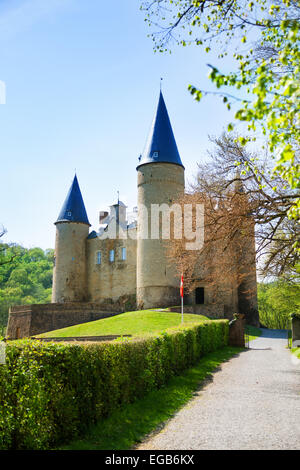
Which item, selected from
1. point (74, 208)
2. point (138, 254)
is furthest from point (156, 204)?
point (74, 208)

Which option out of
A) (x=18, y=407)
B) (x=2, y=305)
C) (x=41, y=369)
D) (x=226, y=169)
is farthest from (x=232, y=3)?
(x=2, y=305)

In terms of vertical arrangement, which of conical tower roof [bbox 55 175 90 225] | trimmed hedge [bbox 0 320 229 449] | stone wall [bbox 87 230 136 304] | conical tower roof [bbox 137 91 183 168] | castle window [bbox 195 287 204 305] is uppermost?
conical tower roof [bbox 137 91 183 168]

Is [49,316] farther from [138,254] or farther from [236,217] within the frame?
[236,217]

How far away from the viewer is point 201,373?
11.9 metres

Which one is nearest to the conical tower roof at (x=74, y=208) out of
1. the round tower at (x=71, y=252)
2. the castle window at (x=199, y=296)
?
the round tower at (x=71, y=252)

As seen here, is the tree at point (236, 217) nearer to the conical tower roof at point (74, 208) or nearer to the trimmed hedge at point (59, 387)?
the trimmed hedge at point (59, 387)

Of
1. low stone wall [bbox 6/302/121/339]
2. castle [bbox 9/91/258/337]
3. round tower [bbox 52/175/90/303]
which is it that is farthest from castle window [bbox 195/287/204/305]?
round tower [bbox 52/175/90/303]

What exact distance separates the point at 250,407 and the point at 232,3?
744 centimetres

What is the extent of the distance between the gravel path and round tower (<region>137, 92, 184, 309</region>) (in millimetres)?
24009

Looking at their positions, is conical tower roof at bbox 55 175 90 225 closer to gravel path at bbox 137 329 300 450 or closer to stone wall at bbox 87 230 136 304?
stone wall at bbox 87 230 136 304

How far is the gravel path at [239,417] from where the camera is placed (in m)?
5.66

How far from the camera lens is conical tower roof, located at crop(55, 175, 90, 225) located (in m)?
44.5

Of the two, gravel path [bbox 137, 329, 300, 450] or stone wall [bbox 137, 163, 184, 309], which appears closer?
gravel path [bbox 137, 329, 300, 450]
